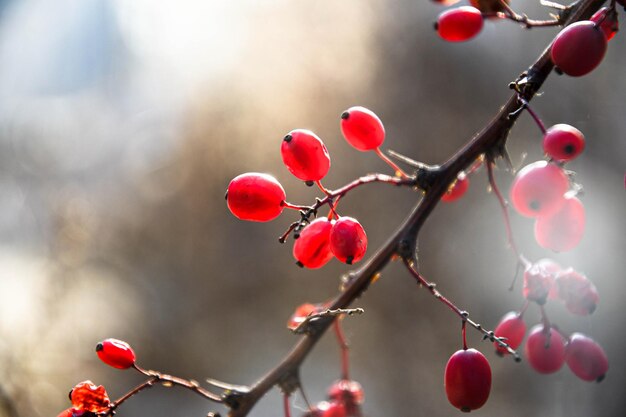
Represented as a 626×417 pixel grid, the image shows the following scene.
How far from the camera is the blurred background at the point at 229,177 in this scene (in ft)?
7.33

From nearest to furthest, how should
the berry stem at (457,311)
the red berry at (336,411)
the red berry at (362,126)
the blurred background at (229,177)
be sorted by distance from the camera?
the berry stem at (457,311)
the red berry at (362,126)
the red berry at (336,411)
the blurred background at (229,177)

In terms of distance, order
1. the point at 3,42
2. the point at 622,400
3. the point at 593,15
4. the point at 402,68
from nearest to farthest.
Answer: the point at 593,15 → the point at 622,400 → the point at 402,68 → the point at 3,42

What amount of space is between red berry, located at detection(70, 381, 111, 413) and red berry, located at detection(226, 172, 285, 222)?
0.57ft

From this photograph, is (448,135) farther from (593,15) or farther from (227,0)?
(593,15)

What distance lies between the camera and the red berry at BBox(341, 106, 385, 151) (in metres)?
0.48

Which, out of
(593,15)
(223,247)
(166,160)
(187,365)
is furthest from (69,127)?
(593,15)

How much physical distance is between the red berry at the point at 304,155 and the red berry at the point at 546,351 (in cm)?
29

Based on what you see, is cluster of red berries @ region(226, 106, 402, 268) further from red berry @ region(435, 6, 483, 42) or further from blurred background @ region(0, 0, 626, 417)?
blurred background @ region(0, 0, 626, 417)

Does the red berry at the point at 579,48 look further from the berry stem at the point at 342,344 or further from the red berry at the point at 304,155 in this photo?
the berry stem at the point at 342,344

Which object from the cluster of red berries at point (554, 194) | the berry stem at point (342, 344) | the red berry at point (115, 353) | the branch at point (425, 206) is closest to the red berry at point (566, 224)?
the cluster of red berries at point (554, 194)

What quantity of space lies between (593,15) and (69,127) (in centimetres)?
293

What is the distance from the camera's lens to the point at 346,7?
302 centimetres

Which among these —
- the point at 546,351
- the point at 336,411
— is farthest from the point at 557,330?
the point at 336,411

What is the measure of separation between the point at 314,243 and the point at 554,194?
218 mm
